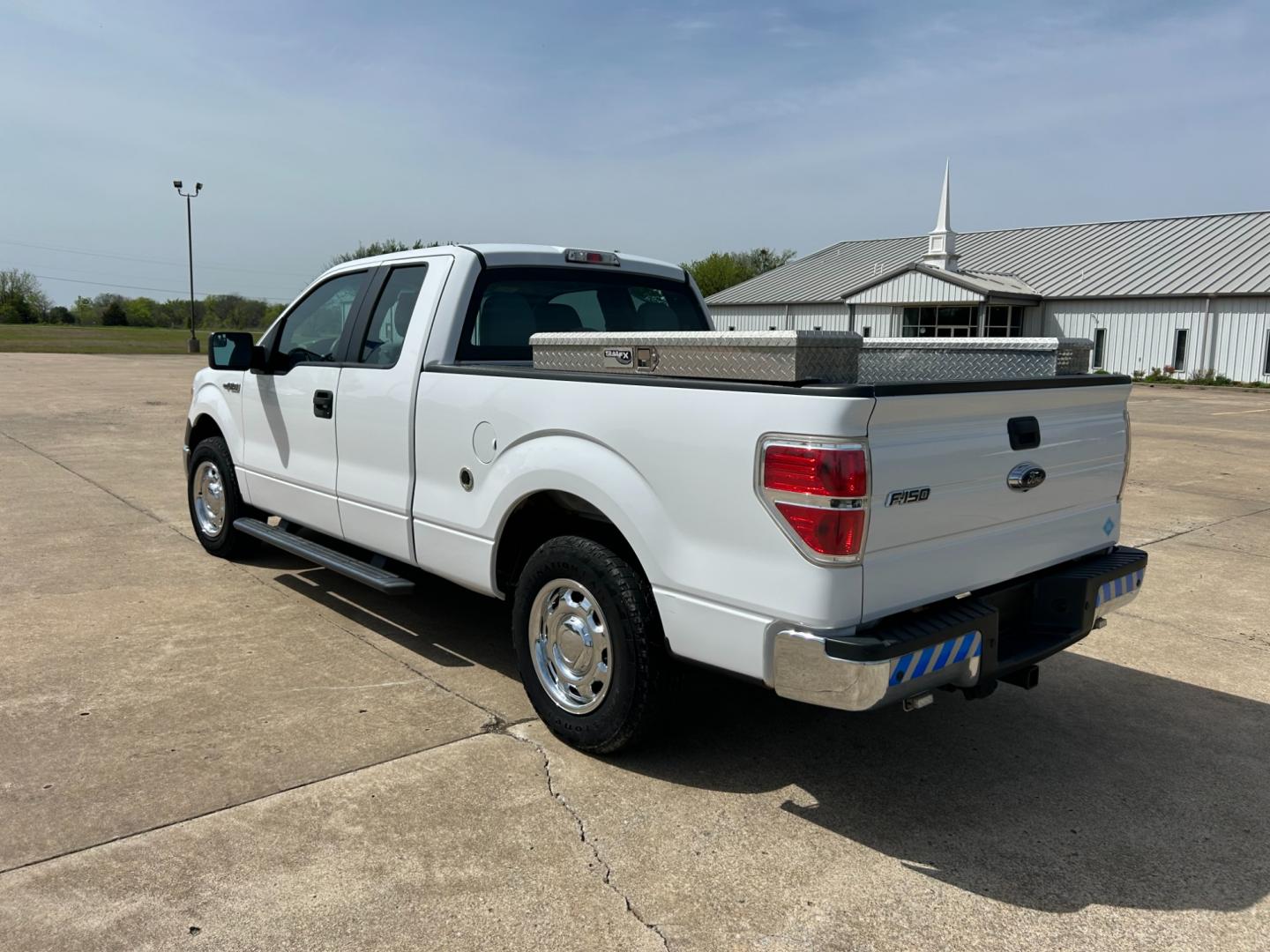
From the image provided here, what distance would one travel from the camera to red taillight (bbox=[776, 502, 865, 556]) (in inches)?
115

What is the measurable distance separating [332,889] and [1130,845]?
2578mm

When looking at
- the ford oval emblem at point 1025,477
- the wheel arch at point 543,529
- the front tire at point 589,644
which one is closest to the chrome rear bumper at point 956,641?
the ford oval emblem at point 1025,477

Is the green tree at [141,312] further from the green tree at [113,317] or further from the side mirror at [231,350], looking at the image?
the side mirror at [231,350]

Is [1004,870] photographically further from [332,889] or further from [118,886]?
[118,886]

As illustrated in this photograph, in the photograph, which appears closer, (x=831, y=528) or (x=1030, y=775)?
(x=831, y=528)

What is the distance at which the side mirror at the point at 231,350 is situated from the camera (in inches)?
221

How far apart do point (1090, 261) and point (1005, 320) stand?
15.8 feet

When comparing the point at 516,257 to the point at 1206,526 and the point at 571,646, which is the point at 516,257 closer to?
the point at 571,646

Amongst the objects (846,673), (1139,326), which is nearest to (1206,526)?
(846,673)

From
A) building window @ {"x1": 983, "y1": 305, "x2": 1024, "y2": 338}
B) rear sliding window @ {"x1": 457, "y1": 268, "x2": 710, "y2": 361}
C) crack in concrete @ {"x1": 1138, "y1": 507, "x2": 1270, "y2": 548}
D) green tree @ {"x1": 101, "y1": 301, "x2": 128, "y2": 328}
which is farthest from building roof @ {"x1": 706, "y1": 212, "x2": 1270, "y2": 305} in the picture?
green tree @ {"x1": 101, "y1": 301, "x2": 128, "y2": 328}

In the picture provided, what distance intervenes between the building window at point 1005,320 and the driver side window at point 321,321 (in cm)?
3751

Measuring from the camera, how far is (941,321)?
40.5m

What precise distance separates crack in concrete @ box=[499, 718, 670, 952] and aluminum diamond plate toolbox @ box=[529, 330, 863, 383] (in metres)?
1.50

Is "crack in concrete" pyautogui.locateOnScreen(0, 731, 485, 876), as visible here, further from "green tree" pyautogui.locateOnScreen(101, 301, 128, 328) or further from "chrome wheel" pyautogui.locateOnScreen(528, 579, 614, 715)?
"green tree" pyautogui.locateOnScreen(101, 301, 128, 328)
